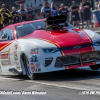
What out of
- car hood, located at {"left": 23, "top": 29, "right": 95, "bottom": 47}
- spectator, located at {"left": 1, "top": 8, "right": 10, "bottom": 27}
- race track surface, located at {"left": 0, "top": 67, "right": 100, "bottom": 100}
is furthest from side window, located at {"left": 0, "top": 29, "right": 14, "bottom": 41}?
spectator, located at {"left": 1, "top": 8, "right": 10, "bottom": 27}

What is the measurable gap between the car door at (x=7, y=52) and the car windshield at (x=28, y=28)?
210 mm

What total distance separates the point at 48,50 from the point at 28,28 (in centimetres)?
156

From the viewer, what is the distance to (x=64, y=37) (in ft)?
21.1

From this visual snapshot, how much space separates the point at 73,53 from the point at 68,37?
46 centimetres

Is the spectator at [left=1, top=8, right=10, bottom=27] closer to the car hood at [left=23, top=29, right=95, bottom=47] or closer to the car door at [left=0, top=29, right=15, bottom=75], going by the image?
the car door at [left=0, top=29, right=15, bottom=75]

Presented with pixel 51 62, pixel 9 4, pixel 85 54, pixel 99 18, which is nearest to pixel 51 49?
pixel 51 62

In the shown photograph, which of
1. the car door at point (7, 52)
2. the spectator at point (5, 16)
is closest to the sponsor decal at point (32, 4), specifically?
the spectator at point (5, 16)

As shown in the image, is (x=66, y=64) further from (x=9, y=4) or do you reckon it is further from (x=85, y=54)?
Answer: (x=9, y=4)

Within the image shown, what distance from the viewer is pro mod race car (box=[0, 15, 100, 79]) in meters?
6.14

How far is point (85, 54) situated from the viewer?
6.25 meters

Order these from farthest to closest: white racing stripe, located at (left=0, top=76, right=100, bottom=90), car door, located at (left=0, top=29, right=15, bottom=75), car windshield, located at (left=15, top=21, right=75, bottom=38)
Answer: car windshield, located at (left=15, top=21, right=75, bottom=38)
car door, located at (left=0, top=29, right=15, bottom=75)
white racing stripe, located at (left=0, top=76, right=100, bottom=90)

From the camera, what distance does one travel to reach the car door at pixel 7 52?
7.01 metres

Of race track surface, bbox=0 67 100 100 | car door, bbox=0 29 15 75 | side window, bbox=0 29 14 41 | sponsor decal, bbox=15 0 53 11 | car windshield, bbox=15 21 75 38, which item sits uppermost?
sponsor decal, bbox=15 0 53 11

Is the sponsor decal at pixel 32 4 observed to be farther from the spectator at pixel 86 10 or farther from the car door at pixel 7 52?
A: the car door at pixel 7 52
